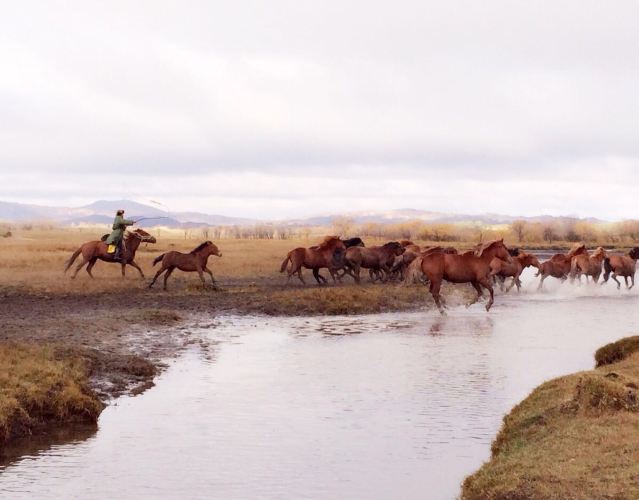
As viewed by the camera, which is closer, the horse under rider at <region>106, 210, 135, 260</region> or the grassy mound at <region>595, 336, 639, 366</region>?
the grassy mound at <region>595, 336, 639, 366</region>

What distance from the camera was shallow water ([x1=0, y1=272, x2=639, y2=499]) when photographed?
9.38m

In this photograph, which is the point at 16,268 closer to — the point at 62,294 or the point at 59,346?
the point at 62,294

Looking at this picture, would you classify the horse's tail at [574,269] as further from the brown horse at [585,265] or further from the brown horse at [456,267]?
the brown horse at [456,267]

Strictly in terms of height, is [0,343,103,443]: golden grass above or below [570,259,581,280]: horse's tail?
below

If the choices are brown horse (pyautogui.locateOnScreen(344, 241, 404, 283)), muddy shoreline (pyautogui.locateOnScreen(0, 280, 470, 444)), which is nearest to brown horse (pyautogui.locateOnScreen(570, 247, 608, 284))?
muddy shoreline (pyautogui.locateOnScreen(0, 280, 470, 444))

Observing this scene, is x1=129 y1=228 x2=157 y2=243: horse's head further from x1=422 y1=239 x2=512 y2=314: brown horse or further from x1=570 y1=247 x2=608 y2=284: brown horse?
x1=570 y1=247 x2=608 y2=284: brown horse

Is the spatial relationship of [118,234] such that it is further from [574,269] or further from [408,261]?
[574,269]

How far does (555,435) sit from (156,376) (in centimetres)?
816

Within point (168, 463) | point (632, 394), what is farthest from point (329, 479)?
point (632, 394)

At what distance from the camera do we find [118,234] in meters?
30.8

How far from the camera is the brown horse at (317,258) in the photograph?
3353cm

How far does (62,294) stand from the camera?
27625 mm

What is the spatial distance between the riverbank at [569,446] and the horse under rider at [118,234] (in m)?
20.6

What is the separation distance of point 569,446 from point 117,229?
24247mm
